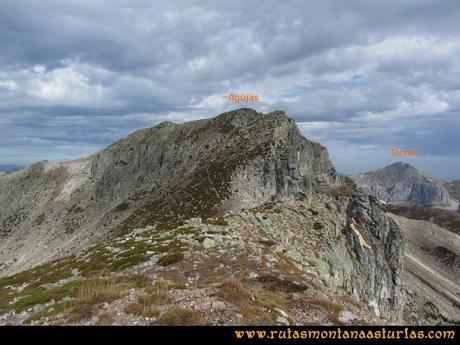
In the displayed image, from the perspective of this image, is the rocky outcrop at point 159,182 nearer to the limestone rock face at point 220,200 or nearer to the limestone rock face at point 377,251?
the limestone rock face at point 220,200

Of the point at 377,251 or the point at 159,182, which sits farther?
the point at 159,182

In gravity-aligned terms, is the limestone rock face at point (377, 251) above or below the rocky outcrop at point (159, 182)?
below

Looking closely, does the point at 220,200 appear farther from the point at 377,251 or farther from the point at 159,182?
the point at 377,251

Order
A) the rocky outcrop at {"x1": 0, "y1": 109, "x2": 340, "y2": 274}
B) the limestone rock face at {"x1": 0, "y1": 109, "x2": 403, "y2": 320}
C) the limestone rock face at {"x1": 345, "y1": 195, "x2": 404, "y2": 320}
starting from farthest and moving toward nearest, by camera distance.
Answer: the limestone rock face at {"x1": 345, "y1": 195, "x2": 404, "y2": 320}
the rocky outcrop at {"x1": 0, "y1": 109, "x2": 340, "y2": 274}
the limestone rock face at {"x1": 0, "y1": 109, "x2": 403, "y2": 320}

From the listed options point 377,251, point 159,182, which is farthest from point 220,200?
point 377,251

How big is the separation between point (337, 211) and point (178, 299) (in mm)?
70252

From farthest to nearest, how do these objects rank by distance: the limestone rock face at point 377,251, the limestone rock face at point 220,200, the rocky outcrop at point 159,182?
the limestone rock face at point 377,251 < the rocky outcrop at point 159,182 < the limestone rock face at point 220,200

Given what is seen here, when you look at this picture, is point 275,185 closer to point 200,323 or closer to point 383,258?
point 383,258

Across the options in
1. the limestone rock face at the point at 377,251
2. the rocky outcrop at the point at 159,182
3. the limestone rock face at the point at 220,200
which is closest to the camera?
the limestone rock face at the point at 220,200

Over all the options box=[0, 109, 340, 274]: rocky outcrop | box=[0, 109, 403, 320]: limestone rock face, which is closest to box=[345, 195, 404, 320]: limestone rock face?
box=[0, 109, 403, 320]: limestone rock face

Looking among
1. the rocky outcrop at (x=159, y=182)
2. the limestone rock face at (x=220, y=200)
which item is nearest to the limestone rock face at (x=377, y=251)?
the limestone rock face at (x=220, y=200)

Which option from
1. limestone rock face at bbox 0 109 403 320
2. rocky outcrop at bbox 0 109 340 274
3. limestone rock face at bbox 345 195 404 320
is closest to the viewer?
limestone rock face at bbox 0 109 403 320

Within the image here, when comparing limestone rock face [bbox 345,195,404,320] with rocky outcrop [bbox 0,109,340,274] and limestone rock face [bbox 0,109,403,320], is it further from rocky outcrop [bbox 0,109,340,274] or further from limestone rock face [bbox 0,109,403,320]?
rocky outcrop [bbox 0,109,340,274]

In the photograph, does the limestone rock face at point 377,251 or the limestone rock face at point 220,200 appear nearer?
the limestone rock face at point 220,200
